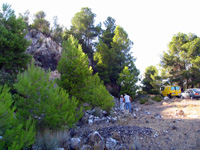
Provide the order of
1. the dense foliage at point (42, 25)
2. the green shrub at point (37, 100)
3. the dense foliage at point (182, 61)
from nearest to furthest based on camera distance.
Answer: the green shrub at point (37, 100) → the dense foliage at point (182, 61) → the dense foliage at point (42, 25)

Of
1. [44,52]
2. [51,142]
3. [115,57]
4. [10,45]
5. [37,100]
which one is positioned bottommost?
[51,142]

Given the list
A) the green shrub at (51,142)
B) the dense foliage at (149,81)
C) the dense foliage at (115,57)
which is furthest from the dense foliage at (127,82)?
the green shrub at (51,142)

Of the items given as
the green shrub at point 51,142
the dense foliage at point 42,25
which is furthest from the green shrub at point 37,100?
the dense foliage at point 42,25

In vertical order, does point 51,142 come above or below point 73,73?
below

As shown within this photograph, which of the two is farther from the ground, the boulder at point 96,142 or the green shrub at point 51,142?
the green shrub at point 51,142

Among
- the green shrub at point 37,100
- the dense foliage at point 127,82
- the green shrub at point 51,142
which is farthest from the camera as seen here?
the dense foliage at point 127,82

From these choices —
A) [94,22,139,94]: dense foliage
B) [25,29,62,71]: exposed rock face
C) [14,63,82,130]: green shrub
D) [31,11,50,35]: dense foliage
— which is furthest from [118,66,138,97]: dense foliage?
[14,63,82,130]: green shrub

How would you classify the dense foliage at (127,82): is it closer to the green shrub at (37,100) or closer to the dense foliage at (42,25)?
the dense foliage at (42,25)

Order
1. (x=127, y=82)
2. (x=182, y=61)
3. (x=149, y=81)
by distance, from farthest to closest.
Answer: (x=149, y=81)
(x=182, y=61)
(x=127, y=82)

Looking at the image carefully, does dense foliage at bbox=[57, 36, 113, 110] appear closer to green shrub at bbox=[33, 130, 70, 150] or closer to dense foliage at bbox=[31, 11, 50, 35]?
green shrub at bbox=[33, 130, 70, 150]

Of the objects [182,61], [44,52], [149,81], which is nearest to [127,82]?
[44,52]

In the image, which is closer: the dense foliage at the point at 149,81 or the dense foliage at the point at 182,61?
the dense foliage at the point at 182,61

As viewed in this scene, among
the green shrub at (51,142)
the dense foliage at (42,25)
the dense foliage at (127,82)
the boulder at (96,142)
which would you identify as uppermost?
the dense foliage at (42,25)

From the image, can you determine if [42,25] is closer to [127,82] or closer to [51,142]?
[127,82]
